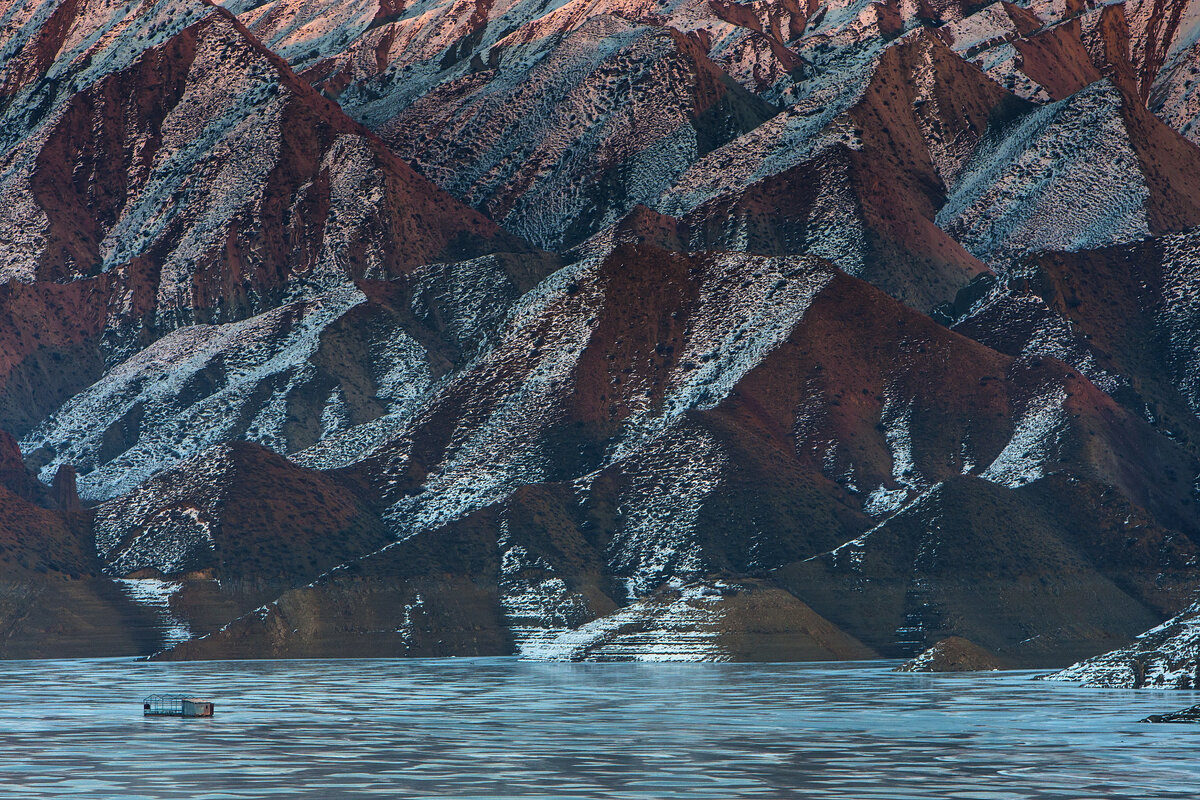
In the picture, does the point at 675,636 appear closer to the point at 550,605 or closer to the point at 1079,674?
the point at 550,605

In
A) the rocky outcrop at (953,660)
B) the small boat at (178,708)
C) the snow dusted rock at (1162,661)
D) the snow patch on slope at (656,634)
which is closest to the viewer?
the small boat at (178,708)

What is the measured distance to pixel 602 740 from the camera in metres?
87.2

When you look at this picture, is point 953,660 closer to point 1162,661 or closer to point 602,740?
point 1162,661

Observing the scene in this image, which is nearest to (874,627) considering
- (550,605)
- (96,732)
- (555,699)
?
(550,605)

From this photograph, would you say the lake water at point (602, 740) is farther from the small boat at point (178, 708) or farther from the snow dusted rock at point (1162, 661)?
the snow dusted rock at point (1162, 661)

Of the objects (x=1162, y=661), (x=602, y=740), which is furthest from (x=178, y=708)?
(x=1162, y=661)

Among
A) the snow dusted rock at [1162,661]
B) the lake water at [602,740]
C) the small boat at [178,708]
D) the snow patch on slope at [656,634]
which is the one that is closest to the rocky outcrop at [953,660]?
the lake water at [602,740]

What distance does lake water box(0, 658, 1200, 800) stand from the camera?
225 feet

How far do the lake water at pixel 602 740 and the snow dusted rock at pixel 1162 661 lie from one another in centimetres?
423

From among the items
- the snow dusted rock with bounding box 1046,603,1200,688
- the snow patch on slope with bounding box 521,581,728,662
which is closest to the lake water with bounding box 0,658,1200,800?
the snow dusted rock with bounding box 1046,603,1200,688

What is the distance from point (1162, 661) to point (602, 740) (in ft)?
173

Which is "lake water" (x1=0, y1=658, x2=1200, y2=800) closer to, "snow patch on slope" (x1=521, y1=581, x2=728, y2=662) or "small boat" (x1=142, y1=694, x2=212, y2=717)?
"small boat" (x1=142, y1=694, x2=212, y2=717)

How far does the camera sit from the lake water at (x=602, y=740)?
68.7m

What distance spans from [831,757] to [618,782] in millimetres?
13015
